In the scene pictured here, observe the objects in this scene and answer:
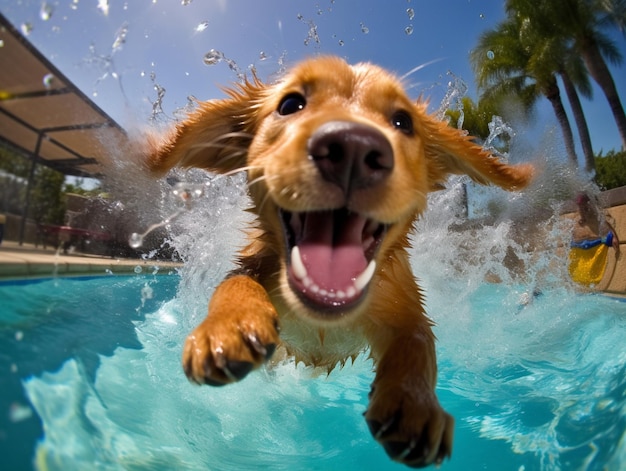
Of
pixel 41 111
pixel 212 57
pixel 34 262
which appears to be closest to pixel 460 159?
pixel 212 57

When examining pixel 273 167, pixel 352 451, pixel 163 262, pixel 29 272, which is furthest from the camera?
pixel 163 262

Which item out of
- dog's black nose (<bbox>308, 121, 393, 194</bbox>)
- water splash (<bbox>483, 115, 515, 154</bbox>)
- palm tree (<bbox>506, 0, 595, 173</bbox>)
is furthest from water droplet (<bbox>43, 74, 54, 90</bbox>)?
palm tree (<bbox>506, 0, 595, 173</bbox>)

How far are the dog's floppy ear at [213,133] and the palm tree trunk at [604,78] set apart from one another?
11823 millimetres

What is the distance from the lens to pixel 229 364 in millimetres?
1385

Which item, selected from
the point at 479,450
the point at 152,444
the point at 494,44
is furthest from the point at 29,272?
the point at 494,44

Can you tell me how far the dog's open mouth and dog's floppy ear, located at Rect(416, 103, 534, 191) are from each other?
90cm

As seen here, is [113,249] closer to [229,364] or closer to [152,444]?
[152,444]

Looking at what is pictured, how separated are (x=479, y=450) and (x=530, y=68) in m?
13.8

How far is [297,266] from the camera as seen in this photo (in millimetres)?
1661

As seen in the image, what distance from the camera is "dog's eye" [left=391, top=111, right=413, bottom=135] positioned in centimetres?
210

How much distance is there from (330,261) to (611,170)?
1776 centimetres

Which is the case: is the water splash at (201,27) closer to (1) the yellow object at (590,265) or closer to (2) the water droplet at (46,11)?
(2) the water droplet at (46,11)

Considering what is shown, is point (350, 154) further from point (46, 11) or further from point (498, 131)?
point (498, 131)

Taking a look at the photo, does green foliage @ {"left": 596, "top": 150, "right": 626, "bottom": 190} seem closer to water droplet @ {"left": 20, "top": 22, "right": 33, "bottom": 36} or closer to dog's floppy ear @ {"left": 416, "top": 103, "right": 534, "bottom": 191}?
dog's floppy ear @ {"left": 416, "top": 103, "right": 534, "bottom": 191}
